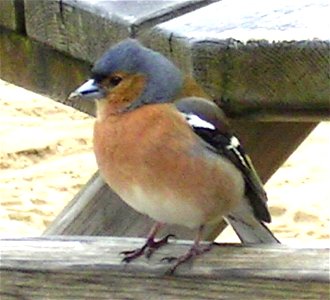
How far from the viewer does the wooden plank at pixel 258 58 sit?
2.24 meters

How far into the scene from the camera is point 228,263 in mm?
1984

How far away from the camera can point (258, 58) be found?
7.41 feet

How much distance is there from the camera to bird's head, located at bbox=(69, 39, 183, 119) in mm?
2361

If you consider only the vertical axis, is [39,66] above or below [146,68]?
below

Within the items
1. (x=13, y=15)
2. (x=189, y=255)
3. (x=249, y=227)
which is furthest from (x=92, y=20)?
(x=189, y=255)

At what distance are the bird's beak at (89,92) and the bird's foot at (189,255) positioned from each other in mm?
444

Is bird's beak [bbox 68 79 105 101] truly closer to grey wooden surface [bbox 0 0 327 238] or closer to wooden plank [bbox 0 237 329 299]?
grey wooden surface [bbox 0 0 327 238]

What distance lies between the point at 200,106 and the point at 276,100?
15cm

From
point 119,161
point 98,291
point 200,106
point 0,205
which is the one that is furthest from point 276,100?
point 0,205

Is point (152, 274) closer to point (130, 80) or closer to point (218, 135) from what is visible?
point (218, 135)

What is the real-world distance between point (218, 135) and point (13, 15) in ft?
1.83

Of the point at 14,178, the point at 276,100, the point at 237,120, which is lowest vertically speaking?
the point at 14,178

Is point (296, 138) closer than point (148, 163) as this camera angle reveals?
No

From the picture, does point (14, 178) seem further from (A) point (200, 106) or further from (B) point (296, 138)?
(A) point (200, 106)
